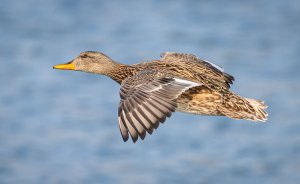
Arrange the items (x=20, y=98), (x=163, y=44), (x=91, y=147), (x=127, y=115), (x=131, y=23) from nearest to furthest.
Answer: (x=127, y=115) < (x=91, y=147) < (x=20, y=98) < (x=163, y=44) < (x=131, y=23)

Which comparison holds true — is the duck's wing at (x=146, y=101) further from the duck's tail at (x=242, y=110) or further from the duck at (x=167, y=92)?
the duck's tail at (x=242, y=110)

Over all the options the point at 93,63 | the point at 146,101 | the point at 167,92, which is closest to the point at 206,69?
the point at 93,63

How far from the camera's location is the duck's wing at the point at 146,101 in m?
10.9

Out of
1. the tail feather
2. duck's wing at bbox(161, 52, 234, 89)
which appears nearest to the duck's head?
duck's wing at bbox(161, 52, 234, 89)

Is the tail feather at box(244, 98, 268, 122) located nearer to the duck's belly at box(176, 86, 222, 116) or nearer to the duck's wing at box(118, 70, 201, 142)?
the duck's belly at box(176, 86, 222, 116)

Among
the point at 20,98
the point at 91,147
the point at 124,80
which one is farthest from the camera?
the point at 20,98

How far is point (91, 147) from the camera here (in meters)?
19.6

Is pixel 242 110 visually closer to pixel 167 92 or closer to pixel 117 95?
pixel 167 92

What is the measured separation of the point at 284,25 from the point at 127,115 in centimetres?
1432

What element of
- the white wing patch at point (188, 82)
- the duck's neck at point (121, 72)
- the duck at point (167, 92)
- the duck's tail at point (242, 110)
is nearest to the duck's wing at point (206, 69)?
the duck at point (167, 92)

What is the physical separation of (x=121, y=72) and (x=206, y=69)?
3.55 ft

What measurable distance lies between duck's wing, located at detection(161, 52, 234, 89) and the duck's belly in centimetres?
51

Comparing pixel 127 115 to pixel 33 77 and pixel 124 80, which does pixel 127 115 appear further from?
pixel 33 77

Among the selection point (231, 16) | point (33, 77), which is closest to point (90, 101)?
point (33, 77)
